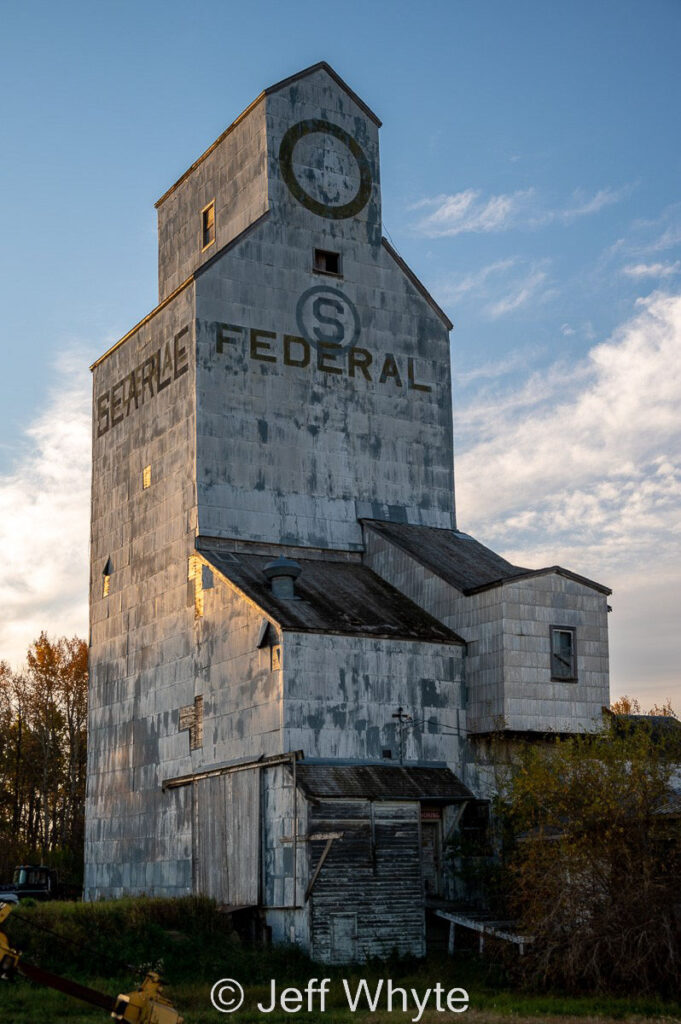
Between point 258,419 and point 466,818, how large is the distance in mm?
14145

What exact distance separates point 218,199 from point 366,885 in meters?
25.5

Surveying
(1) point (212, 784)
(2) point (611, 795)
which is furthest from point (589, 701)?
(1) point (212, 784)

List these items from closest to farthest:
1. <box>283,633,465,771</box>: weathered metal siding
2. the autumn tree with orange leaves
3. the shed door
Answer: <box>283,633,465,771</box>: weathered metal siding → the shed door → the autumn tree with orange leaves

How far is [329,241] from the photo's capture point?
44.2 metres

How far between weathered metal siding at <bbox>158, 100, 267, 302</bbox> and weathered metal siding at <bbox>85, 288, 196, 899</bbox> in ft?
13.7

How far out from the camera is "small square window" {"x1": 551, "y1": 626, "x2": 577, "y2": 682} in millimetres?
36250

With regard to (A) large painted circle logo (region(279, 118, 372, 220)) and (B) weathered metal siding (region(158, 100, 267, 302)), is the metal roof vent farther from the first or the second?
(A) large painted circle logo (region(279, 118, 372, 220))

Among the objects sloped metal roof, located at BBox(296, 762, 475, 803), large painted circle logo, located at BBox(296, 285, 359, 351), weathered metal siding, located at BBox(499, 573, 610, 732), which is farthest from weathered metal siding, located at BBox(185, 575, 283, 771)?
large painted circle logo, located at BBox(296, 285, 359, 351)

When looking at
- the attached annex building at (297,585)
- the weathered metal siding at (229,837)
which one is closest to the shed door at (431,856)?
the attached annex building at (297,585)

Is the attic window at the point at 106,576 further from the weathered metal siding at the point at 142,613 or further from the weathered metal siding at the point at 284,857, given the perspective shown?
the weathered metal siding at the point at 284,857

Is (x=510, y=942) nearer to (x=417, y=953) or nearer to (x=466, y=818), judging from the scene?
(x=417, y=953)

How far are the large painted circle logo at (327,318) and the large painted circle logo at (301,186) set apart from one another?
9.66 ft

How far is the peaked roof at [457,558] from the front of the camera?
37.0 metres

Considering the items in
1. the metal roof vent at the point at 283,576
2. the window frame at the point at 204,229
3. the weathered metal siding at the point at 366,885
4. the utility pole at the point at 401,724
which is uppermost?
the window frame at the point at 204,229
